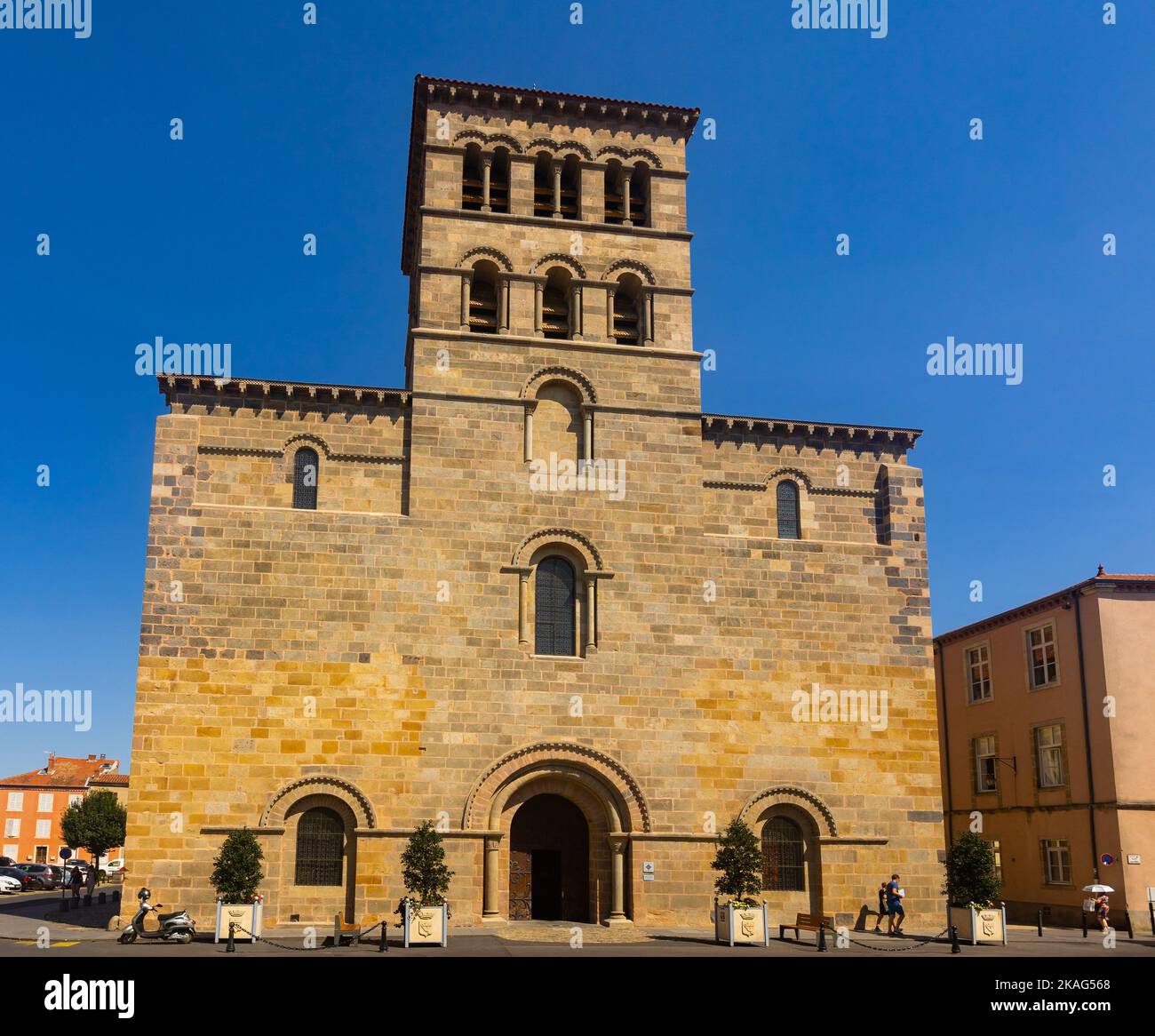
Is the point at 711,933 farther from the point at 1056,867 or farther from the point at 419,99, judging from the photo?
the point at 419,99

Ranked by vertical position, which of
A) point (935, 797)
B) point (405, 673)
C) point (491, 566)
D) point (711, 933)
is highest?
point (491, 566)

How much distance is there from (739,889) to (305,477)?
47.8ft

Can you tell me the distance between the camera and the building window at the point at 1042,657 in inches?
1449

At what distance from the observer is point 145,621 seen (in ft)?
89.6

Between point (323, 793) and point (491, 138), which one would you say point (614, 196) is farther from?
point (323, 793)

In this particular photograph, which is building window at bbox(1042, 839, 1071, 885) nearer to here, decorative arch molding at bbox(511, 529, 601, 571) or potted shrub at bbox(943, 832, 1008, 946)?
potted shrub at bbox(943, 832, 1008, 946)

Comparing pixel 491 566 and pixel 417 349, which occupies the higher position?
pixel 417 349

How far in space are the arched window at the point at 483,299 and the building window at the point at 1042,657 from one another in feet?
66.6

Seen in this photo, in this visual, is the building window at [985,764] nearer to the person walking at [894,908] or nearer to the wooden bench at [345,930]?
the person walking at [894,908]

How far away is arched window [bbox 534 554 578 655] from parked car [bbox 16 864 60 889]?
120ft

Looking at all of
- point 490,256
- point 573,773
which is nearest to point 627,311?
point 490,256

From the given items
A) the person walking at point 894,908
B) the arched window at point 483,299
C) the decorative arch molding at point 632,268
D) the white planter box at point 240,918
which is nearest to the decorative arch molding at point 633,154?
the decorative arch molding at point 632,268

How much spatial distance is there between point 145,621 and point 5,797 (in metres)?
63.6

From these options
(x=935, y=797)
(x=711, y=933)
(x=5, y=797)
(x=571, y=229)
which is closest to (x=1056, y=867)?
(x=935, y=797)
